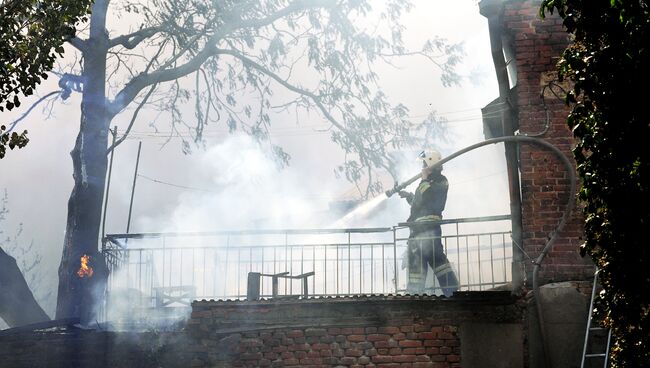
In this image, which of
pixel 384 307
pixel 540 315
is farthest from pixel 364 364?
pixel 540 315

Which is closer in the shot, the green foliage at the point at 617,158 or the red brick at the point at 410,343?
the green foliage at the point at 617,158

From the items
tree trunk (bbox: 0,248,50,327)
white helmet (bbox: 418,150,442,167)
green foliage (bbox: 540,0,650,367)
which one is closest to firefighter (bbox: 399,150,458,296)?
white helmet (bbox: 418,150,442,167)

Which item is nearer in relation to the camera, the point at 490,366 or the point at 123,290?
the point at 490,366

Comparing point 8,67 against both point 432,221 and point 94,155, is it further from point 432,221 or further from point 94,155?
point 94,155

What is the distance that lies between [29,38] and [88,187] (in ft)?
27.6

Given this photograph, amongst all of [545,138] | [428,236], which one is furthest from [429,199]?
[545,138]

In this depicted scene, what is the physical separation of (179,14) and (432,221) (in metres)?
8.10

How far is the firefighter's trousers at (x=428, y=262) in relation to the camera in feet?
38.0

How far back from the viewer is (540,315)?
10.1 metres

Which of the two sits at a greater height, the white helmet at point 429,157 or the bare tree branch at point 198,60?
the bare tree branch at point 198,60

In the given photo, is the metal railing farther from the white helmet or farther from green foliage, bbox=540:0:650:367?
green foliage, bbox=540:0:650:367

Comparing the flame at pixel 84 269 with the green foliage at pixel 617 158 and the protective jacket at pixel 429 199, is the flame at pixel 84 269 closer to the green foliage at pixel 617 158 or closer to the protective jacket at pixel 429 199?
the protective jacket at pixel 429 199

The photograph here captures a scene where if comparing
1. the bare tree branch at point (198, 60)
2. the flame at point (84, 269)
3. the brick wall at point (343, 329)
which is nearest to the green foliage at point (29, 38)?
the brick wall at point (343, 329)

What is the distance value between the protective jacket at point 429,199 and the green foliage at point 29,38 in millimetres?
5284
